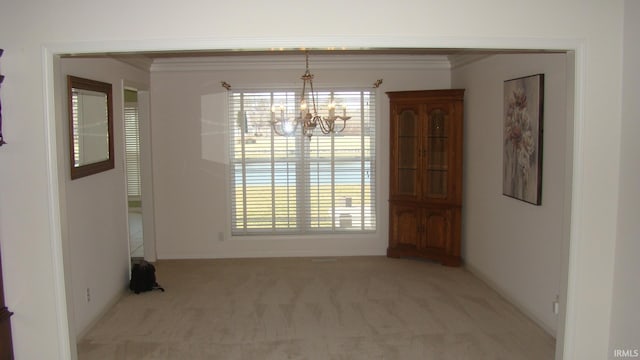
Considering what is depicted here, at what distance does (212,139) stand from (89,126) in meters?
2.32

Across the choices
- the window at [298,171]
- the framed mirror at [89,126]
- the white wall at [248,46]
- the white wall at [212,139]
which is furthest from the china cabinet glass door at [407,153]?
the white wall at [248,46]

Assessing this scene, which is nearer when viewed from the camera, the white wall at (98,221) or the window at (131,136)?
the white wall at (98,221)

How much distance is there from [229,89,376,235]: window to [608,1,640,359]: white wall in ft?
13.6

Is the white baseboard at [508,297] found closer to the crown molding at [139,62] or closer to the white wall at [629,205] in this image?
the white wall at [629,205]

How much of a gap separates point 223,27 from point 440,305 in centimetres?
343

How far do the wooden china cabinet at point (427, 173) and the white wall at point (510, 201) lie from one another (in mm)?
179

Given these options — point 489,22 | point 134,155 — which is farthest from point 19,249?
point 134,155

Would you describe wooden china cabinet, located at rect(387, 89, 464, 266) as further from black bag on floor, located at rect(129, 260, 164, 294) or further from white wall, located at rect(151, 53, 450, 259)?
black bag on floor, located at rect(129, 260, 164, 294)

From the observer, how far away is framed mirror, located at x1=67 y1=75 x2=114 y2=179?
4.51 meters

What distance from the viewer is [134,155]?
9445 mm

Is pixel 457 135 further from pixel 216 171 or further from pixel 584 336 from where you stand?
pixel 584 336

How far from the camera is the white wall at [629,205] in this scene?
3121 millimetres

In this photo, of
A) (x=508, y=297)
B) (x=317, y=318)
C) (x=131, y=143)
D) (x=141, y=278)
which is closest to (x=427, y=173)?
(x=508, y=297)

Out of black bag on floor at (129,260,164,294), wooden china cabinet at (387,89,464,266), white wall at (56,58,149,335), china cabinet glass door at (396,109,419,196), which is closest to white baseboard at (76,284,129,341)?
white wall at (56,58,149,335)
